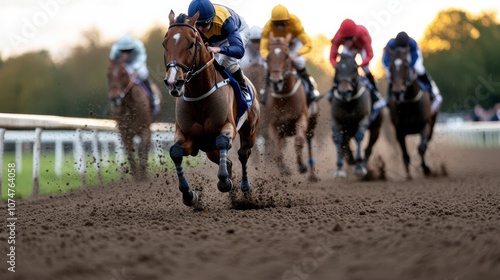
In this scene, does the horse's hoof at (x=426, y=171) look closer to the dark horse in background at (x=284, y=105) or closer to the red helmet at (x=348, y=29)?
the dark horse in background at (x=284, y=105)

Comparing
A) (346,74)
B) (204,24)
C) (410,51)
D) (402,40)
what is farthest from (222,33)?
(410,51)

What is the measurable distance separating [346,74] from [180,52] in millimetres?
5636

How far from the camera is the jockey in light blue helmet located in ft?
20.8

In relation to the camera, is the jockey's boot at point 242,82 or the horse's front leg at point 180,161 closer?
the horse's front leg at point 180,161

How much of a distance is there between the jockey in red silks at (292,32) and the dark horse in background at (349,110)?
0.59 meters

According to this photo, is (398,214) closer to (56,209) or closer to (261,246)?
(261,246)

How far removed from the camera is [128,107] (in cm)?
1141

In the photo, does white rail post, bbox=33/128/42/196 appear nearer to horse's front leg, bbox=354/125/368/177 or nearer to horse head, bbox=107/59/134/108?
horse head, bbox=107/59/134/108

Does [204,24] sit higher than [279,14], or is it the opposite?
[279,14]

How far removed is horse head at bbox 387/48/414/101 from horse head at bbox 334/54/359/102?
588 millimetres

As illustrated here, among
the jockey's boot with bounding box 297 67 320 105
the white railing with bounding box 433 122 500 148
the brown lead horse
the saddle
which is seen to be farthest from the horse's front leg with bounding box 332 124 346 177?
the white railing with bounding box 433 122 500 148

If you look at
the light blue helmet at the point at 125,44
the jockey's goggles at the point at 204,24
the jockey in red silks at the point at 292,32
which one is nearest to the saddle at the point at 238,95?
the jockey's goggles at the point at 204,24

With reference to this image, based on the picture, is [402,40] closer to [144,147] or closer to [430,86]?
[430,86]

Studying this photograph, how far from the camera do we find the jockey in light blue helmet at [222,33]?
633 cm
